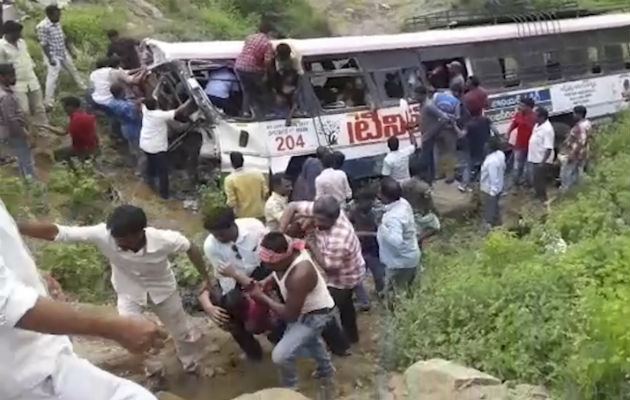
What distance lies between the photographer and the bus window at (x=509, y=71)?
1380 centimetres

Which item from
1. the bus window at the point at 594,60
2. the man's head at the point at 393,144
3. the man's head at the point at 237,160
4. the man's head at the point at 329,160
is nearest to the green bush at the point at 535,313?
the man's head at the point at 329,160

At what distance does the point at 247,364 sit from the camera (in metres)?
7.05

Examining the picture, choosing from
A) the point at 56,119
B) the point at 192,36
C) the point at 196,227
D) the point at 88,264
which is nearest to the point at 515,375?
the point at 88,264

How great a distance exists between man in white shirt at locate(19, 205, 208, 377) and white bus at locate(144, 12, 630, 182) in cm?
438

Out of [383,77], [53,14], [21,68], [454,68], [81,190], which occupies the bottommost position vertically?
[81,190]

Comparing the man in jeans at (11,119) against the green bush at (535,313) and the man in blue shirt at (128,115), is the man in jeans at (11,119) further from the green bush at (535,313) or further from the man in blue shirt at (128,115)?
the green bush at (535,313)

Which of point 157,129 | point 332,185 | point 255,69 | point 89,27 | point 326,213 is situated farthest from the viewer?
point 89,27

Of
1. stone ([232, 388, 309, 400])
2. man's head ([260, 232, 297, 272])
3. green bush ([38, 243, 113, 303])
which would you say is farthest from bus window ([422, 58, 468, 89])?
stone ([232, 388, 309, 400])

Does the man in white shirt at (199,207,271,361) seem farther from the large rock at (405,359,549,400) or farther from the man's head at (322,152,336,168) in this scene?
the man's head at (322,152,336,168)

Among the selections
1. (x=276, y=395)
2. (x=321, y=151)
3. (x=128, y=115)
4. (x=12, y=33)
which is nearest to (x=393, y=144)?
(x=321, y=151)

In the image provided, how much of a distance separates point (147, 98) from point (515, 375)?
6433 millimetres

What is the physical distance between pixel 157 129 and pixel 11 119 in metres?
1.61

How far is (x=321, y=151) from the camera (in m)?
10.3

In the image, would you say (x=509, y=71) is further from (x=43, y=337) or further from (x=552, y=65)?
(x=43, y=337)
